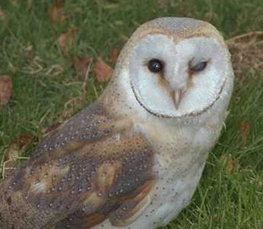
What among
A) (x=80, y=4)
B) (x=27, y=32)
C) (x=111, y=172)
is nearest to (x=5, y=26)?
(x=27, y=32)

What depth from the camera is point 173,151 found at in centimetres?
366

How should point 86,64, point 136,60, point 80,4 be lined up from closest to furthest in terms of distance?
point 136,60
point 86,64
point 80,4

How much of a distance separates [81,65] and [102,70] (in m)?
0.18

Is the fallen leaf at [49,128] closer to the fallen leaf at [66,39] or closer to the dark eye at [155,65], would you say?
the fallen leaf at [66,39]

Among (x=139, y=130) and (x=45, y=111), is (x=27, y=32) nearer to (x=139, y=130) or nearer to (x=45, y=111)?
(x=45, y=111)

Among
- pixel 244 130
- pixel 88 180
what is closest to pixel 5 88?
pixel 244 130

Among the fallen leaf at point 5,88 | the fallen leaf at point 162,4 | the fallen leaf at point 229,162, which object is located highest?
the fallen leaf at point 162,4

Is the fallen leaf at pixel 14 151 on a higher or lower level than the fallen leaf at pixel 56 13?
lower

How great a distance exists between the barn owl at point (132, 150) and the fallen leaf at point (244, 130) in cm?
84

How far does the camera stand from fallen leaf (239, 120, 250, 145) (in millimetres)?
4621

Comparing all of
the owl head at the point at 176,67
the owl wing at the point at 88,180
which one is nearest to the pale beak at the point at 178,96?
the owl head at the point at 176,67

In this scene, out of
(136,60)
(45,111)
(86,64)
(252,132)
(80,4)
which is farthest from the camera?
(80,4)

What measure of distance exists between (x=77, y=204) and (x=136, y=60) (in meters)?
0.69

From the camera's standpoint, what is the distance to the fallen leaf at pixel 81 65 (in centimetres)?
542
